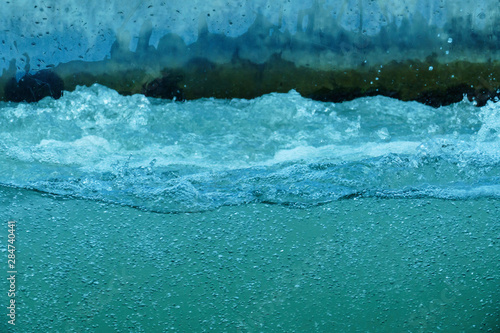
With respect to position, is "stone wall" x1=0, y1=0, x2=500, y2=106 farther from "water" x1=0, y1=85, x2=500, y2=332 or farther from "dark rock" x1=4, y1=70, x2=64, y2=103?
"water" x1=0, y1=85, x2=500, y2=332

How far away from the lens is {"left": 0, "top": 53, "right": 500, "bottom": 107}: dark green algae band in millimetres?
3939

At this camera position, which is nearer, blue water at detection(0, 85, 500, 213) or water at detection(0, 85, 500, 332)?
water at detection(0, 85, 500, 332)

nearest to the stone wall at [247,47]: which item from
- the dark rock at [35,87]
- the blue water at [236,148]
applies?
the dark rock at [35,87]

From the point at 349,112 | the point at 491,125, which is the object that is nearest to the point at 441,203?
the point at 491,125

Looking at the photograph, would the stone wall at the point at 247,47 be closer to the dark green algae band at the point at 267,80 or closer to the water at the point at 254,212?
the dark green algae band at the point at 267,80

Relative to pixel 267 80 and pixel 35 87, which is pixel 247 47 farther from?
pixel 35 87

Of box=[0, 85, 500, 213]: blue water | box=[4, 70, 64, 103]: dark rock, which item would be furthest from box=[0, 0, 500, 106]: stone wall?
box=[0, 85, 500, 213]: blue water

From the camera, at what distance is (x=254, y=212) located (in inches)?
161

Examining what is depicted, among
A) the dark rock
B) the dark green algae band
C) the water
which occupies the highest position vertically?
the dark green algae band

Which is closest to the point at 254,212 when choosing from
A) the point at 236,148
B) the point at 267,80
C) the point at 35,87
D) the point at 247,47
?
the point at 236,148

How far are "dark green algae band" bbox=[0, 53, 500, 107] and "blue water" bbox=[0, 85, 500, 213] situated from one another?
0.06 m

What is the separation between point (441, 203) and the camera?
13.9 feet

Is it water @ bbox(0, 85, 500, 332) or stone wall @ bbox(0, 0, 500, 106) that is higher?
stone wall @ bbox(0, 0, 500, 106)

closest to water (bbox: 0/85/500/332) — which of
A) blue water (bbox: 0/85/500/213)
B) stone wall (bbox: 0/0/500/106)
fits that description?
blue water (bbox: 0/85/500/213)
